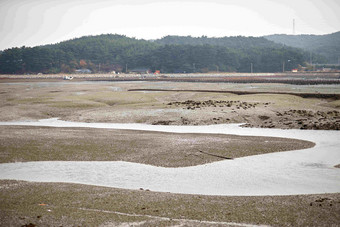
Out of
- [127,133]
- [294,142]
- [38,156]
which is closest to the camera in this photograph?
[38,156]

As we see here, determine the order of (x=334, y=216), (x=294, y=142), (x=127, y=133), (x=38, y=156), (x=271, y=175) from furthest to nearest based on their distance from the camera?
(x=127, y=133) → (x=294, y=142) → (x=38, y=156) → (x=271, y=175) → (x=334, y=216)

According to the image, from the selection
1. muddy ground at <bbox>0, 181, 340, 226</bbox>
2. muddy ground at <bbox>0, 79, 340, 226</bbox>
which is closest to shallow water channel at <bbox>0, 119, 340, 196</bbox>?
muddy ground at <bbox>0, 79, 340, 226</bbox>

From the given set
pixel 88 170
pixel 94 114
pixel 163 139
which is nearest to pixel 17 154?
pixel 88 170

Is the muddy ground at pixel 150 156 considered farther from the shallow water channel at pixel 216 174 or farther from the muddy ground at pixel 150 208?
the shallow water channel at pixel 216 174

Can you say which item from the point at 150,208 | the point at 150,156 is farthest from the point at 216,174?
the point at 150,208

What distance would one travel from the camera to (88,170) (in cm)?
2230

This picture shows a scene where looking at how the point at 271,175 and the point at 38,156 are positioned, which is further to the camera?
the point at 38,156

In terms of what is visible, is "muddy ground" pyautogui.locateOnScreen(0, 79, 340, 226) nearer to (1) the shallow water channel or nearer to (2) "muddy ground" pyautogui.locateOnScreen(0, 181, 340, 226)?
(2) "muddy ground" pyautogui.locateOnScreen(0, 181, 340, 226)

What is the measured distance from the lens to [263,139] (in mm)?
32031

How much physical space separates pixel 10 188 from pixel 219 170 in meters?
10.7

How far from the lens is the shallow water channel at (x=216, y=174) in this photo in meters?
18.7

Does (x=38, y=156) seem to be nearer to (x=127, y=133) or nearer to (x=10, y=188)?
(x=10, y=188)

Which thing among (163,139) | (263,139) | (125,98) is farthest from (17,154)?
(125,98)

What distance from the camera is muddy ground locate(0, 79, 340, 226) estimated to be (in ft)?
45.3
